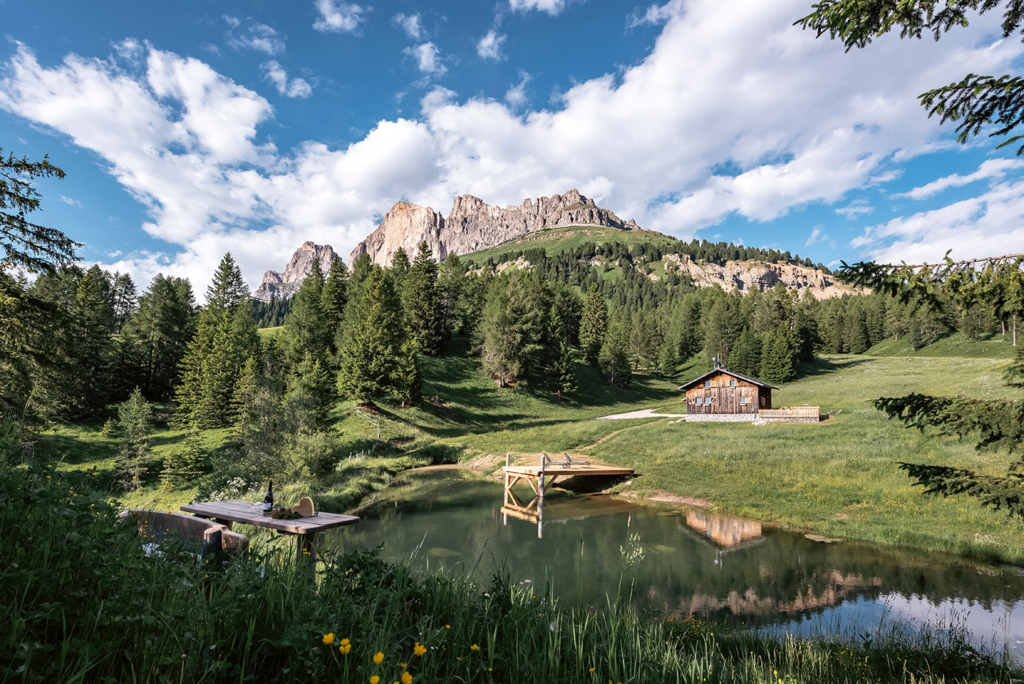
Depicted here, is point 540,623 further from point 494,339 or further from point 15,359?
point 494,339

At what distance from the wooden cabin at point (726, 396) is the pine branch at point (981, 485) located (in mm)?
41481

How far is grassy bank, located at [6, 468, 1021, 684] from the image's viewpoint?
90.1 inches

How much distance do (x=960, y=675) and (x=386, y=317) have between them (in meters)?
46.2

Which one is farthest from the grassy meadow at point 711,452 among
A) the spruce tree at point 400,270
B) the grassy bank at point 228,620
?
the spruce tree at point 400,270

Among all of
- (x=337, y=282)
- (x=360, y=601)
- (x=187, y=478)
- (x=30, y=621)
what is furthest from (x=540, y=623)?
(x=337, y=282)

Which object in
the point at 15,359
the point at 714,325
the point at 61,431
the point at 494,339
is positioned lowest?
the point at 61,431

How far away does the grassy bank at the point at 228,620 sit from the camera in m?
2.29

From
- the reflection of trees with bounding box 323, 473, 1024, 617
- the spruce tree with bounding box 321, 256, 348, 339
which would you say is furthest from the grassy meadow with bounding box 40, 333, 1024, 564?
the spruce tree with bounding box 321, 256, 348, 339

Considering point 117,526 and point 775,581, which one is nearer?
point 117,526

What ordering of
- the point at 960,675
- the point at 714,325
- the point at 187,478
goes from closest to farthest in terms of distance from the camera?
1. the point at 960,675
2. the point at 187,478
3. the point at 714,325

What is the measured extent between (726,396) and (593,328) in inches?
1469

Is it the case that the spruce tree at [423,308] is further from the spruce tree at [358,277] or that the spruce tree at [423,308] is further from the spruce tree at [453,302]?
the spruce tree at [358,277]

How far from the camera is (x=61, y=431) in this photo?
35.1 metres

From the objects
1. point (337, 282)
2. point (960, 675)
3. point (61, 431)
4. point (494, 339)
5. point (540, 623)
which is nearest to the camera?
point (540, 623)
